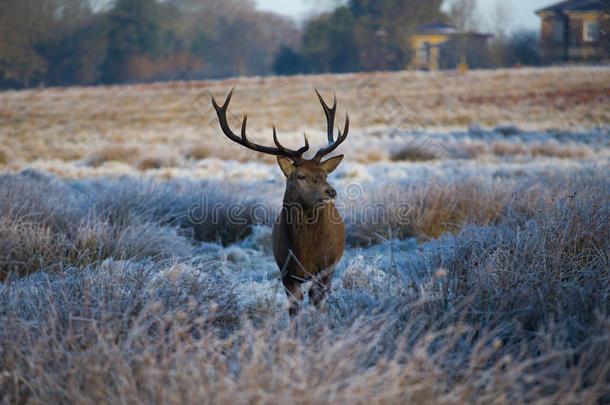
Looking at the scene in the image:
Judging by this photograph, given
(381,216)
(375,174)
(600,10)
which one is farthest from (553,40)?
(381,216)

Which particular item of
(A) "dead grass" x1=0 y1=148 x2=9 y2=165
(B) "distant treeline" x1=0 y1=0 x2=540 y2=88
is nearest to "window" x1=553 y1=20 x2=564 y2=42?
(B) "distant treeline" x1=0 y1=0 x2=540 y2=88

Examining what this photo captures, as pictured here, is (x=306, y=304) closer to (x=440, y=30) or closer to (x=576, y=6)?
(x=576, y=6)

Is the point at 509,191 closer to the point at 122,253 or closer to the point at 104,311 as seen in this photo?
the point at 122,253

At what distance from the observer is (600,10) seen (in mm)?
8023

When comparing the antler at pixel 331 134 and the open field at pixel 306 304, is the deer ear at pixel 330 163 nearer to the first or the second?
the antler at pixel 331 134

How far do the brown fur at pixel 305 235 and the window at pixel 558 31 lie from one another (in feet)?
40.4

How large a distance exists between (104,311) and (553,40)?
15.1 m

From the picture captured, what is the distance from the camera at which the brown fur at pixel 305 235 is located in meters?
3.53

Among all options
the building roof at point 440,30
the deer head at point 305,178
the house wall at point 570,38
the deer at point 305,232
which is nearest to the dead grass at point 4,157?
the deer head at point 305,178

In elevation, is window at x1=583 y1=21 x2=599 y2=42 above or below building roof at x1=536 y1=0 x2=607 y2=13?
below

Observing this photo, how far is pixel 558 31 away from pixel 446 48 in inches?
615

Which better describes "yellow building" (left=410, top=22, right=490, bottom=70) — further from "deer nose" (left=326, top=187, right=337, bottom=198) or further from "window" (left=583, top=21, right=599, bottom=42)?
"deer nose" (left=326, top=187, right=337, bottom=198)

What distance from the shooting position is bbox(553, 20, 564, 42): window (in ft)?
43.0

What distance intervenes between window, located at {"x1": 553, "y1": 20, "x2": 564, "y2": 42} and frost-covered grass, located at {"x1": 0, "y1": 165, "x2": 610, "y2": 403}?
9860mm
